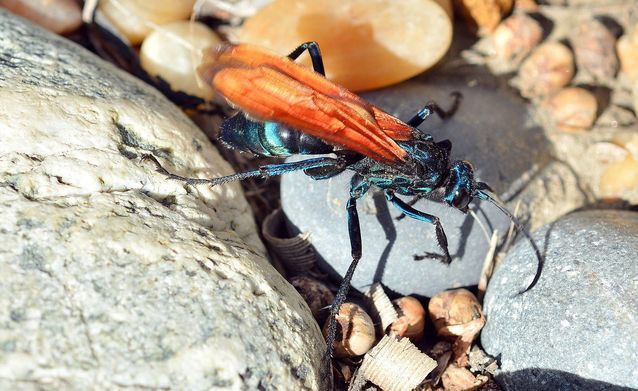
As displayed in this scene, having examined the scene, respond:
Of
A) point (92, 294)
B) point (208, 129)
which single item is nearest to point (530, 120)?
point (208, 129)

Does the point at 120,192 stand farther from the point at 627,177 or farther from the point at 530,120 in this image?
the point at 627,177

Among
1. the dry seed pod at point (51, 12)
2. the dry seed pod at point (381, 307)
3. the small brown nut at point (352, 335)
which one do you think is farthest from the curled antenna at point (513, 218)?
the dry seed pod at point (51, 12)

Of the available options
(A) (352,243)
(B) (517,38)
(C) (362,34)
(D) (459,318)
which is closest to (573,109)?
(B) (517,38)

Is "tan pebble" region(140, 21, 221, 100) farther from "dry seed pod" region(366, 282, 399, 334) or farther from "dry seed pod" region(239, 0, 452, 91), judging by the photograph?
"dry seed pod" region(366, 282, 399, 334)

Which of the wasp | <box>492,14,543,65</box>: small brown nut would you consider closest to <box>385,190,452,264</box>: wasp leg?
the wasp

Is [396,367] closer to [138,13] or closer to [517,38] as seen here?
[517,38]

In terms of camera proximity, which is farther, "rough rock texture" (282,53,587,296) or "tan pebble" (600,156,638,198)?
"tan pebble" (600,156,638,198)
